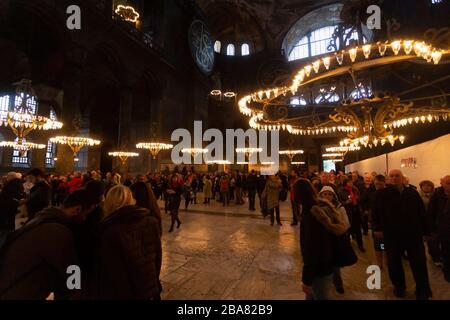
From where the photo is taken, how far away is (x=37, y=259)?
124 cm

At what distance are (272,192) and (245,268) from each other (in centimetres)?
325

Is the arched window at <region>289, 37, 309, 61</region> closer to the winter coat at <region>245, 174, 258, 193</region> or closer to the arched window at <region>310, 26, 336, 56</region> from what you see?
the arched window at <region>310, 26, 336, 56</region>

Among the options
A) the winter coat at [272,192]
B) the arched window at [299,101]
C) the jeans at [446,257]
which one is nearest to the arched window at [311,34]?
the arched window at [299,101]

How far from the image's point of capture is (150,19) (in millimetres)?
18156

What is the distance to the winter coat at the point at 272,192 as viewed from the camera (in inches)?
257

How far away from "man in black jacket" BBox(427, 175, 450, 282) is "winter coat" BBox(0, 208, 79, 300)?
4.22m

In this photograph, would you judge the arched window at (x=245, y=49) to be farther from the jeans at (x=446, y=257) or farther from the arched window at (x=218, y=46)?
the jeans at (x=446, y=257)

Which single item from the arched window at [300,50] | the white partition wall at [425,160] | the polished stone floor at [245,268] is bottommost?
the polished stone floor at [245,268]

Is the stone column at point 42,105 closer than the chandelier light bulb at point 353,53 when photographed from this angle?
No

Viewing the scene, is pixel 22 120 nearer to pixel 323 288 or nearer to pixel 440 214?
pixel 323 288

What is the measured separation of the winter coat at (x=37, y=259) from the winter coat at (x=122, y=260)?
0.56 ft

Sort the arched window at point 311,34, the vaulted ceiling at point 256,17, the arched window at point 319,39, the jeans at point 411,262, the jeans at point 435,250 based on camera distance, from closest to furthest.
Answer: the jeans at point 411,262 < the jeans at point 435,250 < the vaulted ceiling at point 256,17 < the arched window at point 311,34 < the arched window at point 319,39

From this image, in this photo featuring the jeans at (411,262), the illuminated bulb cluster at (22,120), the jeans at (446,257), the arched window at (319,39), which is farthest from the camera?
the arched window at (319,39)
